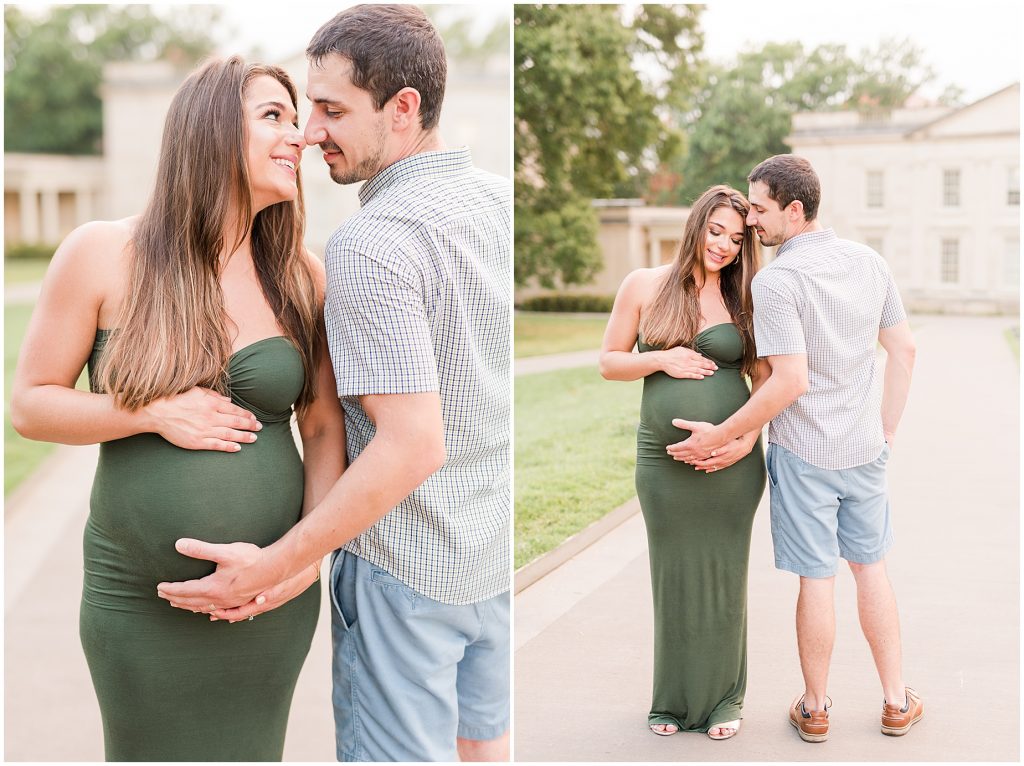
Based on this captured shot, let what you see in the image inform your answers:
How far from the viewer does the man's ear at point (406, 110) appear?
1.67 meters

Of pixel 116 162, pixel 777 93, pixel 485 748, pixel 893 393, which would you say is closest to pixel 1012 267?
pixel 777 93

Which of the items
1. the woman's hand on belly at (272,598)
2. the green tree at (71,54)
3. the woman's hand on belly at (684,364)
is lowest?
the woman's hand on belly at (272,598)

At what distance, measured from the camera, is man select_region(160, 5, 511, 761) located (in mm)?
1544

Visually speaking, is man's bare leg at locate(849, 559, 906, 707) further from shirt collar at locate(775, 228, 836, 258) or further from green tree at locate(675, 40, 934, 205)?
green tree at locate(675, 40, 934, 205)

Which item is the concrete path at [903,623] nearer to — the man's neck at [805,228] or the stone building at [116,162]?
the man's neck at [805,228]

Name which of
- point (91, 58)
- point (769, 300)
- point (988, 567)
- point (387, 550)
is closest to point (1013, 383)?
point (988, 567)

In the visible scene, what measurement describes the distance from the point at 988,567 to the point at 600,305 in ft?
6.11

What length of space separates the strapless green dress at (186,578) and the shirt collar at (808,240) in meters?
1.41

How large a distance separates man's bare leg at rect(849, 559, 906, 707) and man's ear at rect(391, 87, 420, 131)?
180 cm

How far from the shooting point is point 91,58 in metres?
29.0

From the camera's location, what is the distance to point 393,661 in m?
1.79

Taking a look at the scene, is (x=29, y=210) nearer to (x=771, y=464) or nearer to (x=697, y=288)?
(x=697, y=288)

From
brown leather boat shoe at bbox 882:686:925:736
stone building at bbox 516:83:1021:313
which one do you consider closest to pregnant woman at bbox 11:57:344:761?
brown leather boat shoe at bbox 882:686:925:736

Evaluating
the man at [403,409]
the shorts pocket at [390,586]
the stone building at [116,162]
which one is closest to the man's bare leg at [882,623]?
the man at [403,409]
